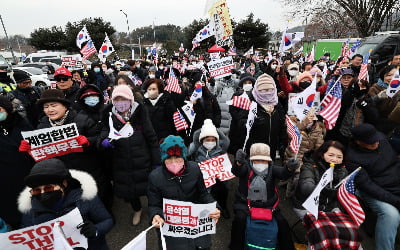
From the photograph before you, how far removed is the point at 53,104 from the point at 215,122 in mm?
2892

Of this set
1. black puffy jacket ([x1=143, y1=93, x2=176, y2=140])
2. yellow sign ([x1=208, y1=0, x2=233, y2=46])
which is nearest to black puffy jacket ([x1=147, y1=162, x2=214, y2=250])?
black puffy jacket ([x1=143, y1=93, x2=176, y2=140])

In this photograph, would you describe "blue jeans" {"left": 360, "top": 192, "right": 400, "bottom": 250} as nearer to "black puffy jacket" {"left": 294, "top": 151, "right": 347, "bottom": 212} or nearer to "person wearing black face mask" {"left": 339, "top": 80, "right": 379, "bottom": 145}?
"black puffy jacket" {"left": 294, "top": 151, "right": 347, "bottom": 212}

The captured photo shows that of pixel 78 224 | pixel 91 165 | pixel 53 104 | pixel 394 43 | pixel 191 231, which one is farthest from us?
pixel 394 43

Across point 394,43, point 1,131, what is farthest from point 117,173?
point 394,43

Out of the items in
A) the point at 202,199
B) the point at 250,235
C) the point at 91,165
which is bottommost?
the point at 250,235

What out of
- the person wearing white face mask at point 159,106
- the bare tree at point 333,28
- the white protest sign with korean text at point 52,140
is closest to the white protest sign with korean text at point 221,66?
the person wearing white face mask at point 159,106

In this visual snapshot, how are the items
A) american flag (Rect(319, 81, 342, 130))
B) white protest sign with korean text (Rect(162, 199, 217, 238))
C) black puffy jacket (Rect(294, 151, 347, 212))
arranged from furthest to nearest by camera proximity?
american flag (Rect(319, 81, 342, 130))
black puffy jacket (Rect(294, 151, 347, 212))
white protest sign with korean text (Rect(162, 199, 217, 238))

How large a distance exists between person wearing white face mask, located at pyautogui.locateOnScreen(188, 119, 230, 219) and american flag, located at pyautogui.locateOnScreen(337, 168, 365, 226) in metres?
1.56

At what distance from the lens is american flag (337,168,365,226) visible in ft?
7.80

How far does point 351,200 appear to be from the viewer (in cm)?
240

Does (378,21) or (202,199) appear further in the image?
(378,21)

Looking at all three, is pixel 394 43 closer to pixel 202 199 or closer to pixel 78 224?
pixel 202 199

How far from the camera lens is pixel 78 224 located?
176cm

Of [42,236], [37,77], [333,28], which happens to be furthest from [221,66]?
[333,28]
